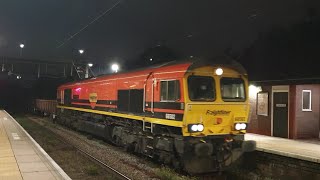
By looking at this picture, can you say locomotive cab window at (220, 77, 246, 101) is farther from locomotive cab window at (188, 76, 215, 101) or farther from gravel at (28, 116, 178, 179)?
gravel at (28, 116, 178, 179)

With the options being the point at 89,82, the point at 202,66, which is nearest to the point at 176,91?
the point at 202,66

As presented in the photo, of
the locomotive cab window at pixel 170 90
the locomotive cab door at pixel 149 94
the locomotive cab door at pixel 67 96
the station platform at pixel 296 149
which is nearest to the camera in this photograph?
the locomotive cab window at pixel 170 90

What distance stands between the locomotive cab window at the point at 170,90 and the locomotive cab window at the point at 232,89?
1404 mm

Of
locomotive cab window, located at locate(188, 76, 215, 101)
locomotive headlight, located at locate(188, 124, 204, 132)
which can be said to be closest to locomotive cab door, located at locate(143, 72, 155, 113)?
locomotive cab window, located at locate(188, 76, 215, 101)

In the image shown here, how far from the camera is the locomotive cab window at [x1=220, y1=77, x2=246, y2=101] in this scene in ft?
36.3

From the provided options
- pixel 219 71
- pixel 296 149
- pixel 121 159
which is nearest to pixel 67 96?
pixel 121 159

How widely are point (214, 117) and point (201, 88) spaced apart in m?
0.92

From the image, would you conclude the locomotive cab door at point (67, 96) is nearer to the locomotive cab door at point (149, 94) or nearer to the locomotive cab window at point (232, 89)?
the locomotive cab door at point (149, 94)

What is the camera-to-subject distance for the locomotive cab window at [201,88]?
1045 cm

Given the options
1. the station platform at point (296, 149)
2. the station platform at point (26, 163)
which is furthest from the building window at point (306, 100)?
the station platform at point (26, 163)

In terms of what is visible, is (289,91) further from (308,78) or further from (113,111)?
(113,111)

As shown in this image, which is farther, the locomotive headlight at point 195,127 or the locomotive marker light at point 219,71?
the locomotive marker light at point 219,71

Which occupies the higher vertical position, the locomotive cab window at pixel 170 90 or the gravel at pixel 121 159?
the locomotive cab window at pixel 170 90

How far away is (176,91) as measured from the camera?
10633 mm
